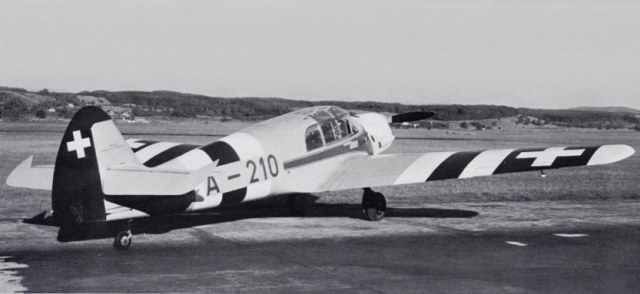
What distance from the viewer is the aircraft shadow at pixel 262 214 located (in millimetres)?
12344

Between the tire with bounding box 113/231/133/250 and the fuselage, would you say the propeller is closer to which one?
the fuselage

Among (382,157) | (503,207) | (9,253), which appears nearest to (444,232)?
(382,157)

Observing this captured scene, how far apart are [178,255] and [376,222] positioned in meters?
4.39

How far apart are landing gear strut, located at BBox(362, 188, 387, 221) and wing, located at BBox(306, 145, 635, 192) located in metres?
0.47

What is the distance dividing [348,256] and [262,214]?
4.60 m

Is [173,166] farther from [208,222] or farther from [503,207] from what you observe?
[503,207]

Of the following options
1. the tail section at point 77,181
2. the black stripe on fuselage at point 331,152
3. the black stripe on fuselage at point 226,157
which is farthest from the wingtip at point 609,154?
the tail section at point 77,181

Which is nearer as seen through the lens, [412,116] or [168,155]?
[168,155]

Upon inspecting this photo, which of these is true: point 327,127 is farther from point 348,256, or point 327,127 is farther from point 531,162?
point 348,256

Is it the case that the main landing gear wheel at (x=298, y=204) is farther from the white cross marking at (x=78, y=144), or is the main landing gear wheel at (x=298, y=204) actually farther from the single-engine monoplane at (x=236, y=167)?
the white cross marking at (x=78, y=144)

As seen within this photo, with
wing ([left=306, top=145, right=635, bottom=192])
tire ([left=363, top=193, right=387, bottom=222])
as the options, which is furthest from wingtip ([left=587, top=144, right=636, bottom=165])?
tire ([left=363, top=193, right=387, bottom=222])

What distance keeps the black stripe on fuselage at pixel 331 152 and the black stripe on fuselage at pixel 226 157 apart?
1.26m

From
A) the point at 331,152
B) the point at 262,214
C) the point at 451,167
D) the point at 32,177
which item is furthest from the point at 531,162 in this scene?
the point at 32,177

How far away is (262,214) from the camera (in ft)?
46.2
